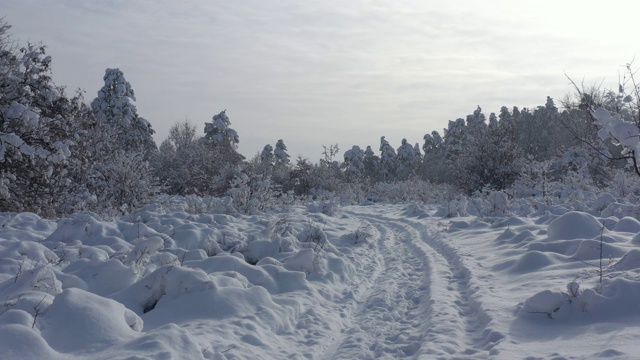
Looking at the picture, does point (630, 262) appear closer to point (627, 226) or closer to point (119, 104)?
point (627, 226)

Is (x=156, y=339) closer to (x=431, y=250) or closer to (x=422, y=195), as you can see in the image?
(x=431, y=250)

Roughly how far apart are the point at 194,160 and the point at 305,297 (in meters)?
32.3

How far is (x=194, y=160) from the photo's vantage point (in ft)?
124

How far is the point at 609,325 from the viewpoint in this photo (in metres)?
4.85

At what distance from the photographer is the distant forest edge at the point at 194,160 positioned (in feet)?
36.3

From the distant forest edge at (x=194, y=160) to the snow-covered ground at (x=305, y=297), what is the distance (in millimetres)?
1716

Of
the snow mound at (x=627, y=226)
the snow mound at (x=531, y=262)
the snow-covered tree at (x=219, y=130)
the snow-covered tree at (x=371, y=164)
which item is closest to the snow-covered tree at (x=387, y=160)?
the snow-covered tree at (x=371, y=164)

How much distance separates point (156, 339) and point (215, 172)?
33.4 meters

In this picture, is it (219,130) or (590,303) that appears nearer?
(590,303)

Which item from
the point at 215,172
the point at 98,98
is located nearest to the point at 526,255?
the point at 215,172

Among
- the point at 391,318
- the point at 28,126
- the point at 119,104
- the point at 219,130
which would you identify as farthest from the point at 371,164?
the point at 391,318

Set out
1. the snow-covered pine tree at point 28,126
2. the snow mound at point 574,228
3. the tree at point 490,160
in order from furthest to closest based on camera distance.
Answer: the tree at point 490,160
the snow-covered pine tree at point 28,126
the snow mound at point 574,228

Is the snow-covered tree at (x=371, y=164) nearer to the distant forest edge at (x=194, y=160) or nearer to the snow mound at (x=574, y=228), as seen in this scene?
the distant forest edge at (x=194, y=160)

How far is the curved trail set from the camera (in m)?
4.97
